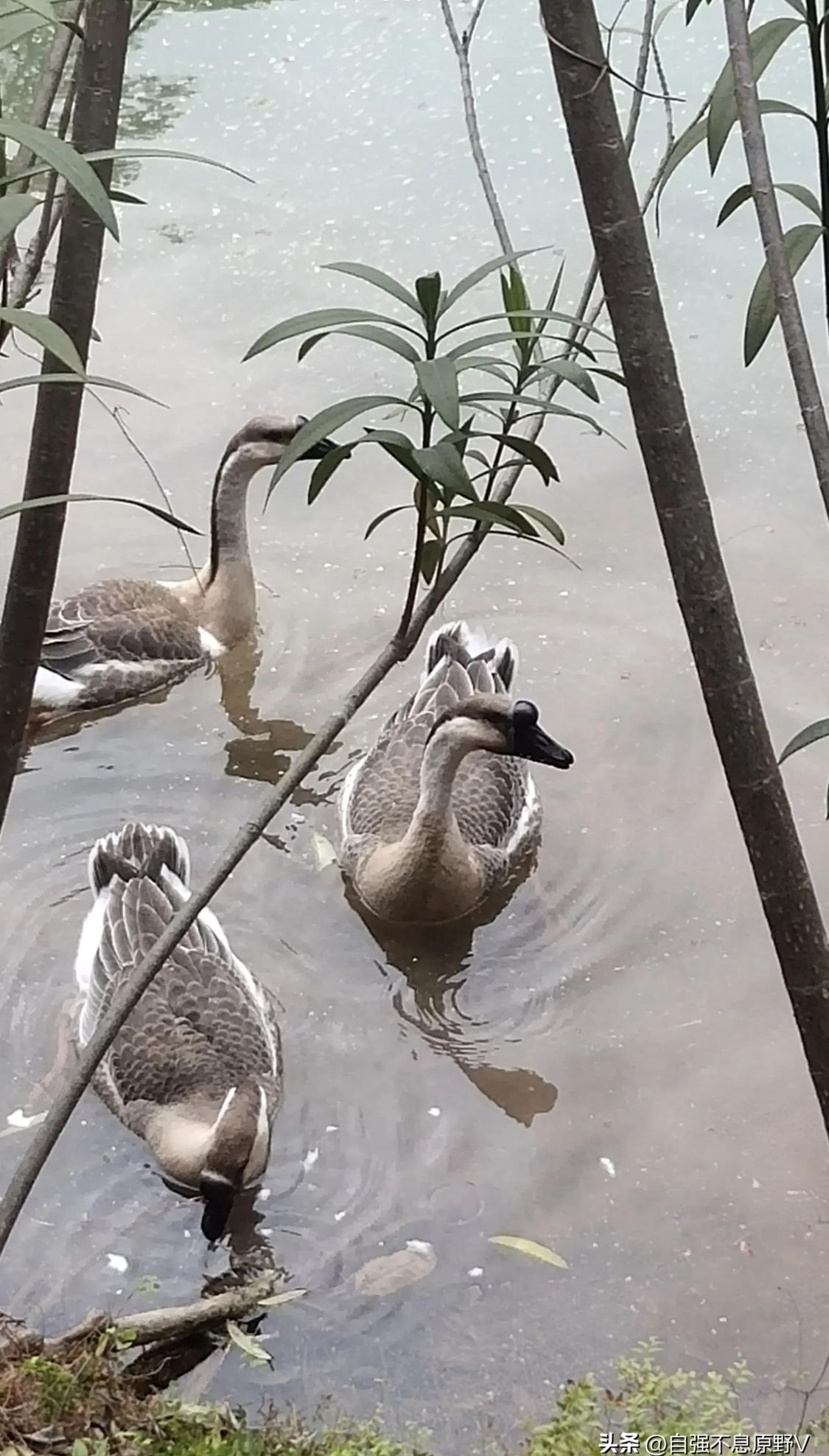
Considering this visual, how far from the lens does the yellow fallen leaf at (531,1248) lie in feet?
10.3

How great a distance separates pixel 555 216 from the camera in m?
6.53

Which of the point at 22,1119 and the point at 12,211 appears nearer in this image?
the point at 12,211

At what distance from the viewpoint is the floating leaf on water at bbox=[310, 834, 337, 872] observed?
4348 millimetres

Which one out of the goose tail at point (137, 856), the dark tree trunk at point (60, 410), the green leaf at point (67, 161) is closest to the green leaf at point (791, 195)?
the dark tree trunk at point (60, 410)

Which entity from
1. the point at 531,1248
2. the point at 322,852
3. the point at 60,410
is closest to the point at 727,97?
the point at 60,410

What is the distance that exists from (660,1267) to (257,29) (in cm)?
705

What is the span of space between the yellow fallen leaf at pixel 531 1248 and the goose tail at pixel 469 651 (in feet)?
5.98

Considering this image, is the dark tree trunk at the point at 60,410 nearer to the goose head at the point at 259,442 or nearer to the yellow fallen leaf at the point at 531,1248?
the yellow fallen leaf at the point at 531,1248

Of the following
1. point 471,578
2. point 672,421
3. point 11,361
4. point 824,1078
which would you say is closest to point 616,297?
point 672,421

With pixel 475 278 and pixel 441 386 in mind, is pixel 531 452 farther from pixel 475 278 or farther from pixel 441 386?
pixel 441 386

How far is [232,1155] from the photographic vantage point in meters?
3.21

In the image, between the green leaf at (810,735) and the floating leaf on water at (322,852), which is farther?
the floating leaf on water at (322,852)

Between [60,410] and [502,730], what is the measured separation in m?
2.47

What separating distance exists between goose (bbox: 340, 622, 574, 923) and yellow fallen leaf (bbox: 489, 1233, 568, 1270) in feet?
3.42
